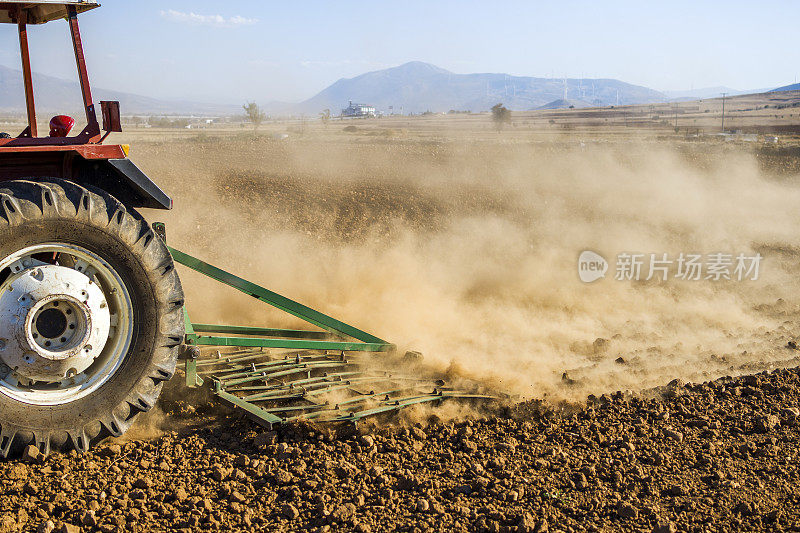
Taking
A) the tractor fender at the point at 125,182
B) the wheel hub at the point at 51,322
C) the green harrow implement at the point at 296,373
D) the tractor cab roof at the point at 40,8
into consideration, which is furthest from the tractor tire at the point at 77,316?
the tractor cab roof at the point at 40,8

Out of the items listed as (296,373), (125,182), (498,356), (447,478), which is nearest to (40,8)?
(125,182)

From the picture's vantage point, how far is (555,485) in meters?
4.19

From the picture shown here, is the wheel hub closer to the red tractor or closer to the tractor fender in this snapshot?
the red tractor

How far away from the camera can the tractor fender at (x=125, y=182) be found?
463cm

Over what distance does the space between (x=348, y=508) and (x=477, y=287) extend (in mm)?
6094

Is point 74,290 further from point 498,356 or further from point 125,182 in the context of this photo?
point 498,356

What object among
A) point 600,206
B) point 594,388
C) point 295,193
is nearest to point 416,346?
point 594,388

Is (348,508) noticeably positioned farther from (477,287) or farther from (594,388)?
(477,287)

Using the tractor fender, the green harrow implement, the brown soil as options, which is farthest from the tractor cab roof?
the brown soil

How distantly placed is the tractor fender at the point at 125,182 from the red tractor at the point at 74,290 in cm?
1

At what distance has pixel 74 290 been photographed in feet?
13.7

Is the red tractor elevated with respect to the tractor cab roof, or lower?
lower

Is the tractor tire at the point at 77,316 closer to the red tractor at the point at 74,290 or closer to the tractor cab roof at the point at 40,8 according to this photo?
the red tractor at the point at 74,290

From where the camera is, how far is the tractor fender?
4.63m
